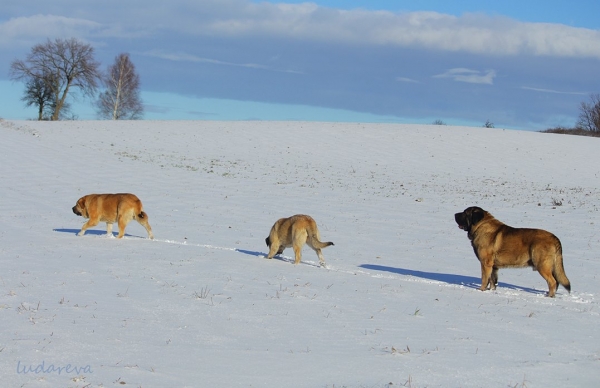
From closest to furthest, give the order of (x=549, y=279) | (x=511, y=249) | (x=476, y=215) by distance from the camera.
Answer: (x=549, y=279) < (x=511, y=249) < (x=476, y=215)

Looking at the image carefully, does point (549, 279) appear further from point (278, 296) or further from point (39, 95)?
point (39, 95)

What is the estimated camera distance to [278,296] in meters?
9.49

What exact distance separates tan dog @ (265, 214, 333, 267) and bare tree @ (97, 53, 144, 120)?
7516 cm

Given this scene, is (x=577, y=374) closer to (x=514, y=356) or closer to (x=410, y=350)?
(x=514, y=356)

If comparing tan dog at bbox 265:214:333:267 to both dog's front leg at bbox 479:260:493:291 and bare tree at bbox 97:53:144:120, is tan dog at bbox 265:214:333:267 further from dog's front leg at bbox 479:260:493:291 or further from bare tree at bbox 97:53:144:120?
bare tree at bbox 97:53:144:120

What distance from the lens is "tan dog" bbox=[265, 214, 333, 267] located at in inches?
505

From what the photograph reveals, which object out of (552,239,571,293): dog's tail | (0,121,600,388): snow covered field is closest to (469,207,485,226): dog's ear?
(0,121,600,388): snow covered field

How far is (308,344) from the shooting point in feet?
24.1

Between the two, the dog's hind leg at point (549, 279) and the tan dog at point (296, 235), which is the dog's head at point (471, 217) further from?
the tan dog at point (296, 235)

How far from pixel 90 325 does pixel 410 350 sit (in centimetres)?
352

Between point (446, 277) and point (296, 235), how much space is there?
3.24m

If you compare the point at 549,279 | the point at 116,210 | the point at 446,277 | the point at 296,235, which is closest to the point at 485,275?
the point at 549,279

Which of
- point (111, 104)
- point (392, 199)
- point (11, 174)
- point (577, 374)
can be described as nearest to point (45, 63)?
point (111, 104)

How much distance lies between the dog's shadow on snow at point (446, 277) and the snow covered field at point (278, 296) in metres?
0.11
